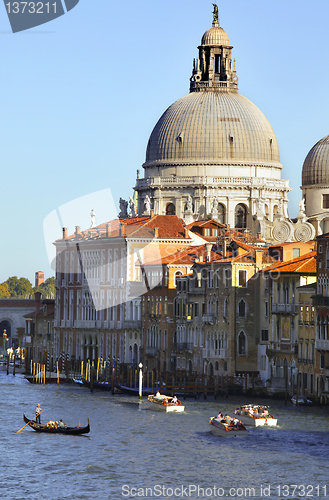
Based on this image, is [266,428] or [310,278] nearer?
[266,428]

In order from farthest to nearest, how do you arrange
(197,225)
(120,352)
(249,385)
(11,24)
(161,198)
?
(161,198)
(197,225)
(120,352)
(249,385)
(11,24)

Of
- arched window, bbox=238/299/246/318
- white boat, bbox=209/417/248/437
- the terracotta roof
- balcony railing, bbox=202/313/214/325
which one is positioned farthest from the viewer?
balcony railing, bbox=202/313/214/325

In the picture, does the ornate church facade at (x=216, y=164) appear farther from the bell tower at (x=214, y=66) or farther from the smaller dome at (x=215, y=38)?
the smaller dome at (x=215, y=38)

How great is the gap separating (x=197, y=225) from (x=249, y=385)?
26.3m

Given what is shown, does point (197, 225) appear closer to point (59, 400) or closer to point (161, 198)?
point (161, 198)

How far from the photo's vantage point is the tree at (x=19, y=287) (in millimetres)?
193875

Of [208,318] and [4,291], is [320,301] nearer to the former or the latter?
[208,318]

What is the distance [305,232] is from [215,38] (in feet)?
69.4

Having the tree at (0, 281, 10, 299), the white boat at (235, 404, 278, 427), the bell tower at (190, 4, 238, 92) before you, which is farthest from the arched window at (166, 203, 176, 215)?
the tree at (0, 281, 10, 299)

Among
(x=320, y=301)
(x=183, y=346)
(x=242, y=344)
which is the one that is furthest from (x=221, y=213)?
(x=320, y=301)

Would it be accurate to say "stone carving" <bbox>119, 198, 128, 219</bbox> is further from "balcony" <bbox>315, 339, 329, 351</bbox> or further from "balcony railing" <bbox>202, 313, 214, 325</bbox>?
"balcony" <bbox>315, 339, 329, 351</bbox>

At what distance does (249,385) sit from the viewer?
239 feet

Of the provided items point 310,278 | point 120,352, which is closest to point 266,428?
point 310,278

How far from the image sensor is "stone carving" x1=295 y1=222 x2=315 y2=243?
95.1m
